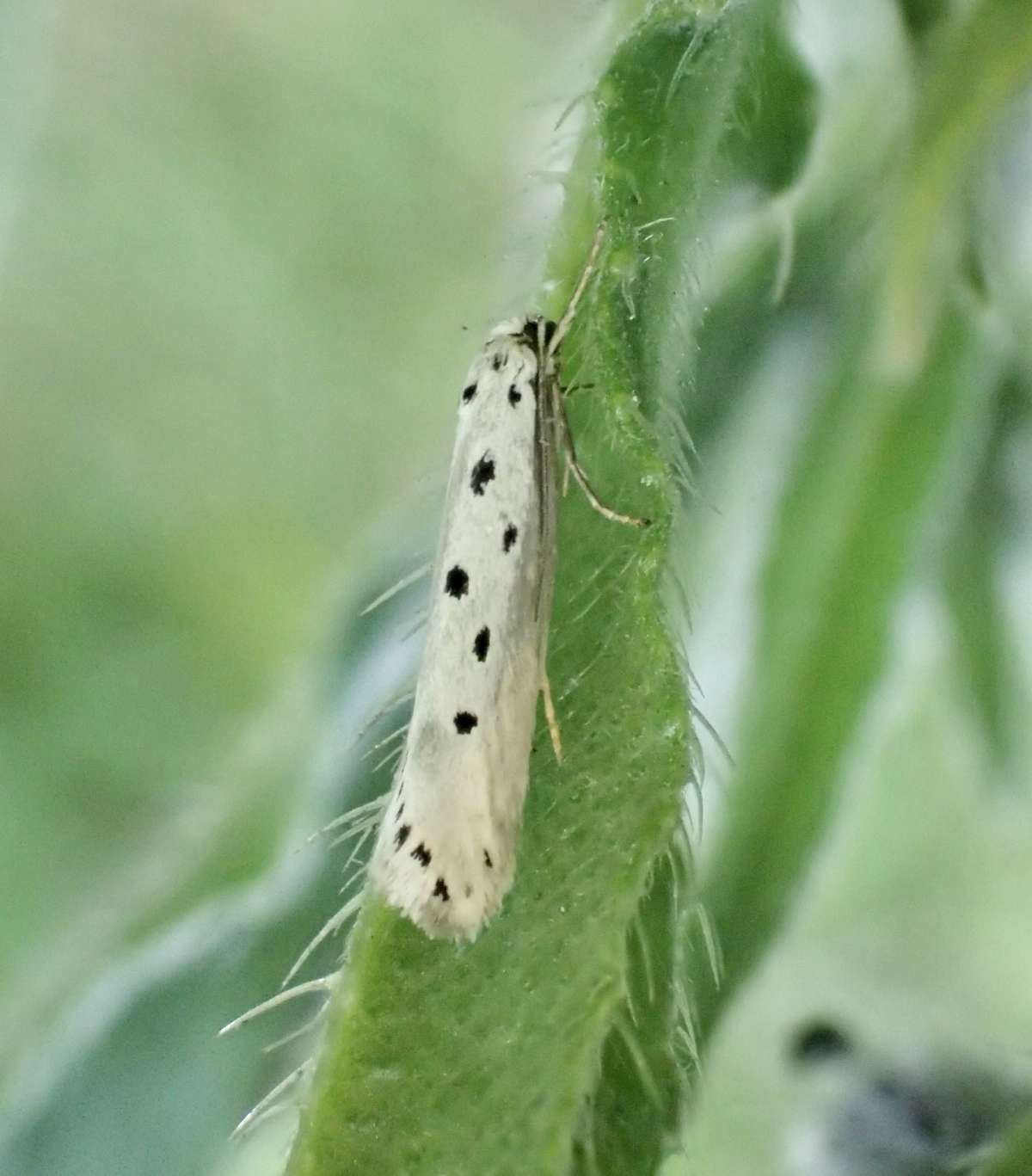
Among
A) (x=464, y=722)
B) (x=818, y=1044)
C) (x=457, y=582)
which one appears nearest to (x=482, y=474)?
(x=457, y=582)

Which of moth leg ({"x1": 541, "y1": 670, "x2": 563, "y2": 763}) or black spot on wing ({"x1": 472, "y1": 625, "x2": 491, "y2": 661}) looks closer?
moth leg ({"x1": 541, "y1": 670, "x2": 563, "y2": 763})

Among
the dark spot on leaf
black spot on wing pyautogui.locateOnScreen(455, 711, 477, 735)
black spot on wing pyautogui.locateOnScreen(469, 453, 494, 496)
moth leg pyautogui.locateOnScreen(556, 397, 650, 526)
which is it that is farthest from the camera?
the dark spot on leaf

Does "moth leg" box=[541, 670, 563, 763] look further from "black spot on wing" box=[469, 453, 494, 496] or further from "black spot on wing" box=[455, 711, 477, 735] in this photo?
"black spot on wing" box=[469, 453, 494, 496]

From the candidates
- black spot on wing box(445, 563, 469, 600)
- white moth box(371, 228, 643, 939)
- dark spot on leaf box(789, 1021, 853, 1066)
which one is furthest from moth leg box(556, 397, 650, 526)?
dark spot on leaf box(789, 1021, 853, 1066)

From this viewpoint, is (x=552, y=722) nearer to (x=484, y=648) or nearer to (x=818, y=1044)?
(x=484, y=648)

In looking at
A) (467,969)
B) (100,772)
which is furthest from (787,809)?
(100,772)

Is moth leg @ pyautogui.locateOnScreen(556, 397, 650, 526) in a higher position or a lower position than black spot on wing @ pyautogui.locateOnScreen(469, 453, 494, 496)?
lower

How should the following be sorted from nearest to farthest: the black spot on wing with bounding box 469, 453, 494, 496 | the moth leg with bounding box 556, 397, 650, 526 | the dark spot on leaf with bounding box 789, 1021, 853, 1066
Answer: the moth leg with bounding box 556, 397, 650, 526
the black spot on wing with bounding box 469, 453, 494, 496
the dark spot on leaf with bounding box 789, 1021, 853, 1066

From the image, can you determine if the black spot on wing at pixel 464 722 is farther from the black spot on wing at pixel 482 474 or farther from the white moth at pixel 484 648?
the black spot on wing at pixel 482 474
